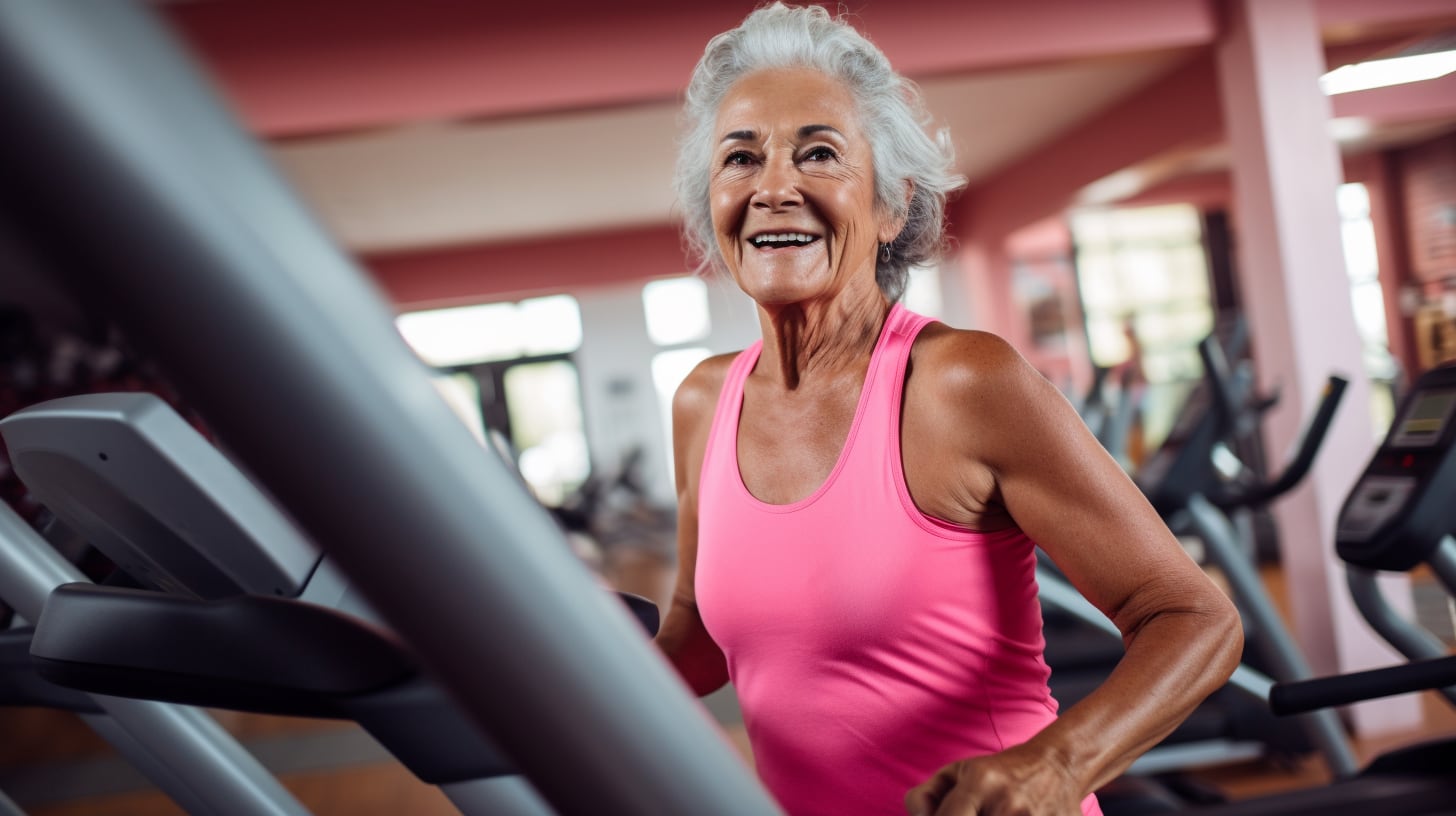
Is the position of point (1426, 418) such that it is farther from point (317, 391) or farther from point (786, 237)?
point (317, 391)

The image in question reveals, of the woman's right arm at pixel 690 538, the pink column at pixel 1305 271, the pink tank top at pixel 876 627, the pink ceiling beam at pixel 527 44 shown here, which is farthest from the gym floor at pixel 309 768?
the pink ceiling beam at pixel 527 44

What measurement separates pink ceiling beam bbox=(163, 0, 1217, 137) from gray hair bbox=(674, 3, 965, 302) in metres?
2.81

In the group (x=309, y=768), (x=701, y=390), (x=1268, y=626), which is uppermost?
(x=701, y=390)

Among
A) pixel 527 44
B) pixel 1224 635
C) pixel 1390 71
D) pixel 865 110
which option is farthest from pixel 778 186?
pixel 1390 71

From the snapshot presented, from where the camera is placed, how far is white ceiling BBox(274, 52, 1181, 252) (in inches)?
234

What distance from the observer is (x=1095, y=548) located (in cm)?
80

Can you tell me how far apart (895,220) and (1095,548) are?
0.41 metres

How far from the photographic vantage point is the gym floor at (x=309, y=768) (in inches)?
128

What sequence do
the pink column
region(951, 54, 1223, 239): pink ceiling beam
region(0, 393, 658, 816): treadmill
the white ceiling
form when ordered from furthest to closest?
the white ceiling < region(951, 54, 1223, 239): pink ceiling beam < the pink column < region(0, 393, 658, 816): treadmill

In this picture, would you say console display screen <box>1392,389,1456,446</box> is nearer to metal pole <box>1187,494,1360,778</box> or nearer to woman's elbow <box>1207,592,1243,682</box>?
metal pole <box>1187,494,1360,778</box>

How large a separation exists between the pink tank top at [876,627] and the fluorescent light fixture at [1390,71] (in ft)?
13.2

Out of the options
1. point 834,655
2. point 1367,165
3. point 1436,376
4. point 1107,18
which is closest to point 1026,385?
point 834,655

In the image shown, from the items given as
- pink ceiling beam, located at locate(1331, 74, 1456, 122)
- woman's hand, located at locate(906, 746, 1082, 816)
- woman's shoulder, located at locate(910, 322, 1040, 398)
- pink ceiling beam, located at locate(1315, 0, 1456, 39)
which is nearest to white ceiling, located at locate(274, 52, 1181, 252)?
pink ceiling beam, located at locate(1315, 0, 1456, 39)

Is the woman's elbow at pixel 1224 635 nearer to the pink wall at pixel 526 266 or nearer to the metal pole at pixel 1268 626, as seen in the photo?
the metal pole at pixel 1268 626
